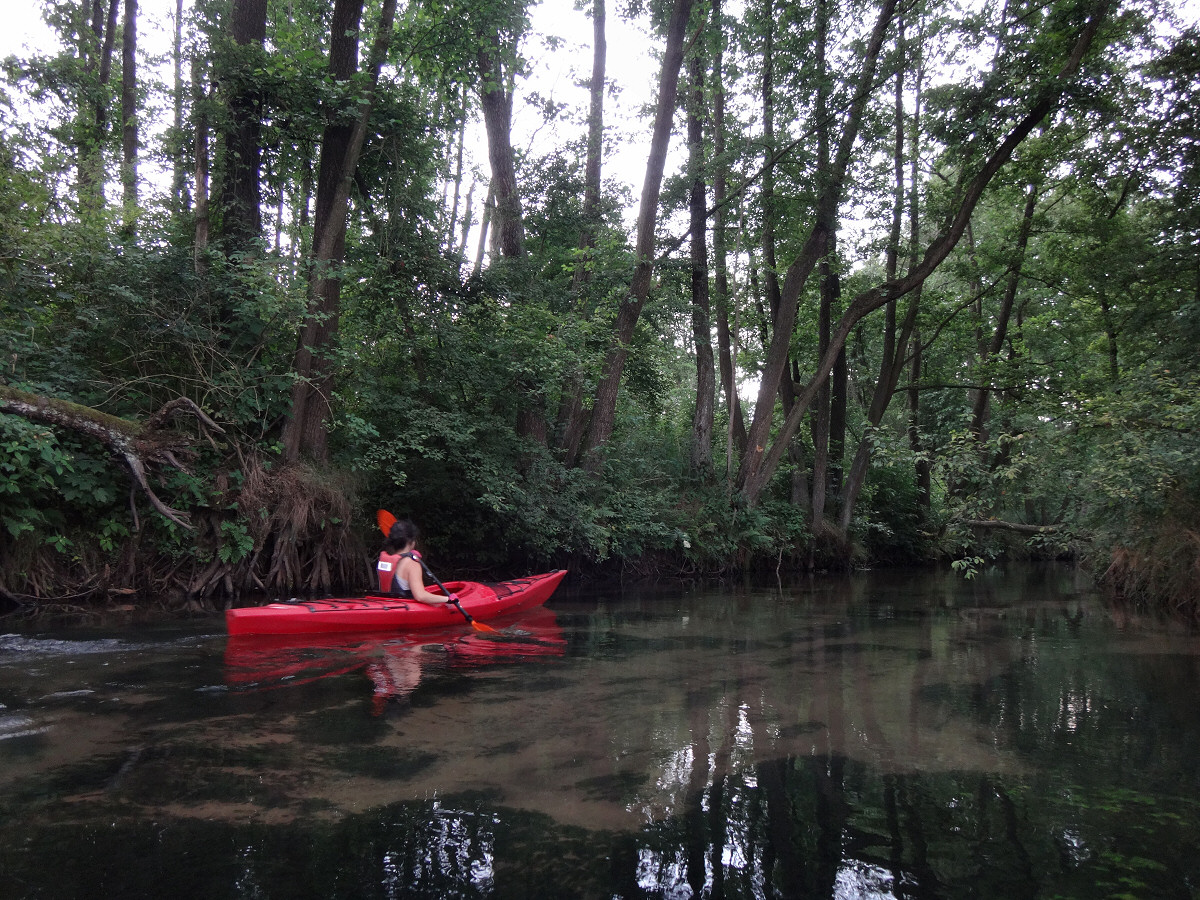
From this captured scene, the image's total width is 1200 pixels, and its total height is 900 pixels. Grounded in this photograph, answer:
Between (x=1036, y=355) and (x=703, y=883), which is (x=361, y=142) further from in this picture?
(x=1036, y=355)

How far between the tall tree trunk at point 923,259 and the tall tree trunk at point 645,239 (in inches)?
123

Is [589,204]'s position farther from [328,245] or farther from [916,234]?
[916,234]

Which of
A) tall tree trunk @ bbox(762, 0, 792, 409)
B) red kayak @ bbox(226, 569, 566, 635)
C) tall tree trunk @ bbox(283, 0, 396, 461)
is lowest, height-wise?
red kayak @ bbox(226, 569, 566, 635)

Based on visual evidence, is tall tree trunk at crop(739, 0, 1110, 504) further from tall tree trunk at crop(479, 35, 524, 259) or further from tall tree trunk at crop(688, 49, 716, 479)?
tall tree trunk at crop(479, 35, 524, 259)

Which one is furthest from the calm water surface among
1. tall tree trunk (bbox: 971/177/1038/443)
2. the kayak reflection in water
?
tall tree trunk (bbox: 971/177/1038/443)

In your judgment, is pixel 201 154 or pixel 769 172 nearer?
pixel 201 154

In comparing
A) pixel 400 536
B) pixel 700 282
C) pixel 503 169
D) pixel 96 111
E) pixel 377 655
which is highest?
pixel 96 111

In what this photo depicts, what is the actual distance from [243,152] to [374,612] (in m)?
6.48

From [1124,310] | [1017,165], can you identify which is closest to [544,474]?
[1017,165]

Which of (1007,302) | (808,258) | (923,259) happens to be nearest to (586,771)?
(808,258)

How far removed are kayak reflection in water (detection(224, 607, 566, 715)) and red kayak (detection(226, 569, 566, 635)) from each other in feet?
0.33

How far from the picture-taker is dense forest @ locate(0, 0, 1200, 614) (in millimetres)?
8242

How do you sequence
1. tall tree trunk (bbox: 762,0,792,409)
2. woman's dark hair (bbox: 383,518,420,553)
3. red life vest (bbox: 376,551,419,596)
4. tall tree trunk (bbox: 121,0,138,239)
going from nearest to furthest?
1. woman's dark hair (bbox: 383,518,420,553)
2. red life vest (bbox: 376,551,419,596)
3. tall tree trunk (bbox: 121,0,138,239)
4. tall tree trunk (bbox: 762,0,792,409)

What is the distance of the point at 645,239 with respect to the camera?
1176 cm
